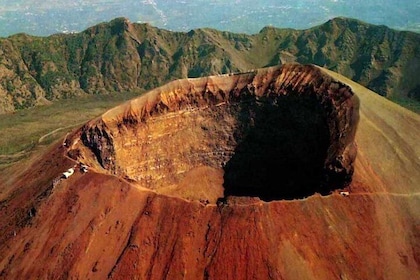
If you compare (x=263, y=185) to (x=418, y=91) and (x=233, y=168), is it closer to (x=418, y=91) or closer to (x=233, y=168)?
(x=233, y=168)

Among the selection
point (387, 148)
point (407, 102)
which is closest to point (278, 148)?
point (387, 148)

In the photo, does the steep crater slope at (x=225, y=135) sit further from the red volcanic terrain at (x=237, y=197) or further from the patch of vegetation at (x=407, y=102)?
the patch of vegetation at (x=407, y=102)

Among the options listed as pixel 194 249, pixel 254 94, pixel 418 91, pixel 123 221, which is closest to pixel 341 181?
pixel 194 249

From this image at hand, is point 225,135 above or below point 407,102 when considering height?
above

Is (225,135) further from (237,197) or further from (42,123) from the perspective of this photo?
(42,123)

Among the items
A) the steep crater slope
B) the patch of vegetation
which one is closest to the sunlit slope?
the steep crater slope

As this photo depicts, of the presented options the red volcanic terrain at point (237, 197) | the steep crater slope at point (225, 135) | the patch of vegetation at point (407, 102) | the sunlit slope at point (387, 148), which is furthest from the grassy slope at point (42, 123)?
the patch of vegetation at point (407, 102)
